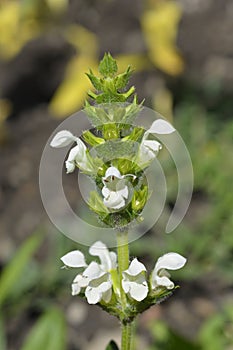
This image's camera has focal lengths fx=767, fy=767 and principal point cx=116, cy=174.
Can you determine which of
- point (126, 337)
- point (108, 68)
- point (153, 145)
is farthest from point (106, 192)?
point (126, 337)

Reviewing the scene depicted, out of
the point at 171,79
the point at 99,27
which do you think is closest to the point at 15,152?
the point at 171,79

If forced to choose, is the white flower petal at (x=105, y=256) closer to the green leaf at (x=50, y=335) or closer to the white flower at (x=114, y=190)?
the white flower at (x=114, y=190)

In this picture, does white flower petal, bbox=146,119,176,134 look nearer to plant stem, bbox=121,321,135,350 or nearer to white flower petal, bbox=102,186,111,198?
white flower petal, bbox=102,186,111,198

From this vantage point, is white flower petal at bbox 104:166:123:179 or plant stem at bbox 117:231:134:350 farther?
plant stem at bbox 117:231:134:350

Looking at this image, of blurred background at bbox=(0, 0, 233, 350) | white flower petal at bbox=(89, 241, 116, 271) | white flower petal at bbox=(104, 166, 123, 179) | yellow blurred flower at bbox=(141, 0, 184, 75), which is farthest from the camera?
yellow blurred flower at bbox=(141, 0, 184, 75)

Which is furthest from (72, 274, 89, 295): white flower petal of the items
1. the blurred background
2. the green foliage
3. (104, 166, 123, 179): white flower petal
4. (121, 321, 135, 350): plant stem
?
the blurred background

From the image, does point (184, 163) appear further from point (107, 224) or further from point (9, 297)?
point (107, 224)

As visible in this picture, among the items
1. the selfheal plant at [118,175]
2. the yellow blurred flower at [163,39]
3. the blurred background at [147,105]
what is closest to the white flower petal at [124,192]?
the selfheal plant at [118,175]
